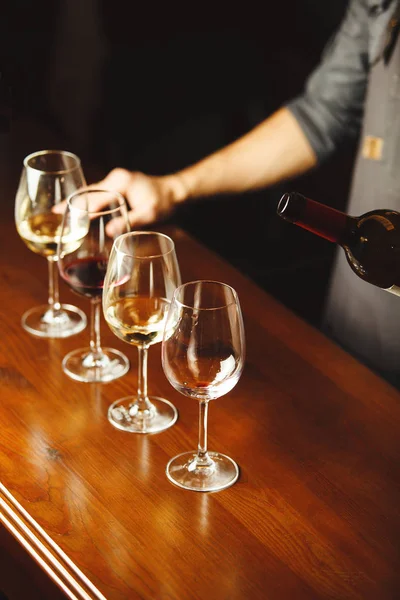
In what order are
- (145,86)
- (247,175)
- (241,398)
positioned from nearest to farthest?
(241,398) < (247,175) < (145,86)

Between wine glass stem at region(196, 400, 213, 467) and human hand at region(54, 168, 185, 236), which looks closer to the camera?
wine glass stem at region(196, 400, 213, 467)

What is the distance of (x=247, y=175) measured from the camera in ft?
6.39

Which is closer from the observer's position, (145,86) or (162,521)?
(162,521)

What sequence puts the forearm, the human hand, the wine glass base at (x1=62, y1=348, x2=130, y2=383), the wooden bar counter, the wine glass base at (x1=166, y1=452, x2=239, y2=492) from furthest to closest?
the forearm < the human hand < the wine glass base at (x1=62, y1=348, x2=130, y2=383) < the wine glass base at (x1=166, y1=452, x2=239, y2=492) < the wooden bar counter

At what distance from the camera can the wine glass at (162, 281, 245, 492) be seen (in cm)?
94

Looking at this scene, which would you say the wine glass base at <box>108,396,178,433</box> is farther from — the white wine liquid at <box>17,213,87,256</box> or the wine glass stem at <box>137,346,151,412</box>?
the white wine liquid at <box>17,213,87,256</box>

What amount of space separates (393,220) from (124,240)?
35 centimetres

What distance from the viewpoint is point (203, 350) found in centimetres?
95

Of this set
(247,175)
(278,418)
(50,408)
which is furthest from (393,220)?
(247,175)

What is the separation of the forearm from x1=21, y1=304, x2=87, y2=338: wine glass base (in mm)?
652

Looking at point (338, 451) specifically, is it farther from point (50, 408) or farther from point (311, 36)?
point (311, 36)

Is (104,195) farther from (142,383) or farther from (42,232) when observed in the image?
(142,383)

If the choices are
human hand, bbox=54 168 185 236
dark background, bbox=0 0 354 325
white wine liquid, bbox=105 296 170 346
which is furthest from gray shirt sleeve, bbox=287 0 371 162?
dark background, bbox=0 0 354 325

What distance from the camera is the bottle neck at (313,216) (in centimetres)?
101
